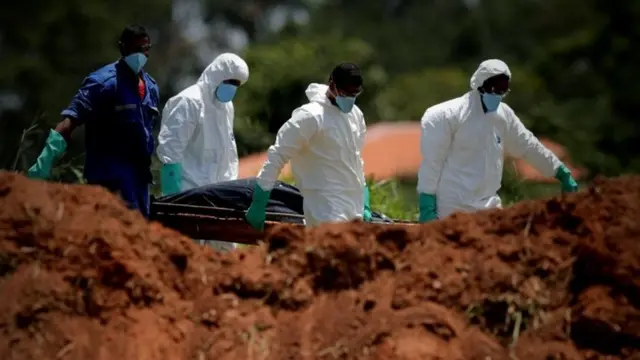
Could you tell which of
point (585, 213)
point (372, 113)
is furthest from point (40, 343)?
point (372, 113)

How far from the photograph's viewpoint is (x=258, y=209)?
816cm

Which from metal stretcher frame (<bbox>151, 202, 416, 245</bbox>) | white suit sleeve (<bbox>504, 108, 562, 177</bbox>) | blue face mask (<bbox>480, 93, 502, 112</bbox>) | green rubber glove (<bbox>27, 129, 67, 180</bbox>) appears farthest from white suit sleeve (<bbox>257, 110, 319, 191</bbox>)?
white suit sleeve (<bbox>504, 108, 562, 177</bbox>)

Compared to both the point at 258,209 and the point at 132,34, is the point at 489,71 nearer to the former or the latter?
the point at 258,209

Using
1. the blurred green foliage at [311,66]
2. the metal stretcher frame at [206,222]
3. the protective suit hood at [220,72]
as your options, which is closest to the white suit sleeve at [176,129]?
the protective suit hood at [220,72]

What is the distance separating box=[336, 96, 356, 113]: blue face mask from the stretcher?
29.4 inches

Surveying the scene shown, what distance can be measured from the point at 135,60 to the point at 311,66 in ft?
42.4

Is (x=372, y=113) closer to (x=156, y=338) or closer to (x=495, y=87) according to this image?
(x=495, y=87)

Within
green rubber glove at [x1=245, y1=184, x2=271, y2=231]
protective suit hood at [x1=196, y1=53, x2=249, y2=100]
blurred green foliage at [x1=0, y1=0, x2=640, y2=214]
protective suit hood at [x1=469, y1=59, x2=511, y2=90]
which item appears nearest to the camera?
green rubber glove at [x1=245, y1=184, x2=271, y2=231]

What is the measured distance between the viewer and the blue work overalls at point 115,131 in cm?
802

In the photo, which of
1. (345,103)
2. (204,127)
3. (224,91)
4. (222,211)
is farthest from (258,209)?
(224,91)

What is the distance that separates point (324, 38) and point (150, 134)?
53.2ft

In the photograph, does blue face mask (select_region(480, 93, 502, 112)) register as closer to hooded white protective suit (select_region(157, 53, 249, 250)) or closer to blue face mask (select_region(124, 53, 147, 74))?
hooded white protective suit (select_region(157, 53, 249, 250))

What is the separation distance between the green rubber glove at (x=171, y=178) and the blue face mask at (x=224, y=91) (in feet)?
2.10

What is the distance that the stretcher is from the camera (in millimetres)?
8484
